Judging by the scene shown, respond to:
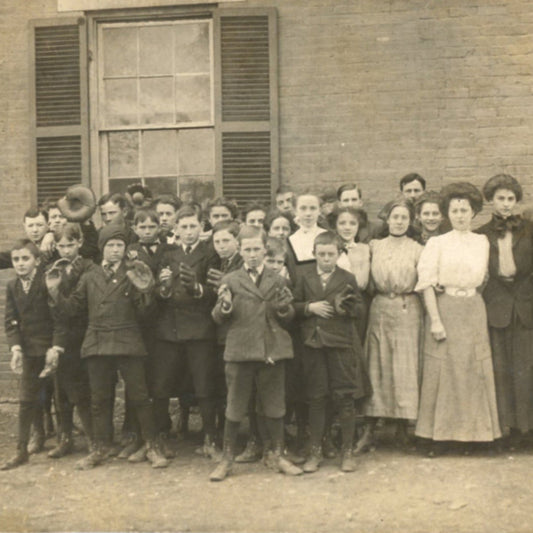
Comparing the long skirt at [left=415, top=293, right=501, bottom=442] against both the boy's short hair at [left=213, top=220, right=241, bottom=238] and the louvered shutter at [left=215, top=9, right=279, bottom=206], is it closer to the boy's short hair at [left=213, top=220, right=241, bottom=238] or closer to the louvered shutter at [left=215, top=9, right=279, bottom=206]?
the boy's short hair at [left=213, top=220, right=241, bottom=238]

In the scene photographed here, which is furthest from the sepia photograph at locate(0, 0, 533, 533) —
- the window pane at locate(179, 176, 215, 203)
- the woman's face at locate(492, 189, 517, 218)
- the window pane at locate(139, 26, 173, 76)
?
the window pane at locate(139, 26, 173, 76)

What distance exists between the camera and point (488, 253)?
5.43 meters

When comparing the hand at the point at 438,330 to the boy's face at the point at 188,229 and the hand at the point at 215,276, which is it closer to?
the hand at the point at 215,276

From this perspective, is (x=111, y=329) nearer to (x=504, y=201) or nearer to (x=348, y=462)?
(x=348, y=462)

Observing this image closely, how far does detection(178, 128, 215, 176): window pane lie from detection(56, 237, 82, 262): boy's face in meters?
2.25

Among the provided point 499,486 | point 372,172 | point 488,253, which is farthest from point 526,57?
point 499,486

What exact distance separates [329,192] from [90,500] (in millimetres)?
3285

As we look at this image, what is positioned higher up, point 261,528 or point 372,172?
point 372,172

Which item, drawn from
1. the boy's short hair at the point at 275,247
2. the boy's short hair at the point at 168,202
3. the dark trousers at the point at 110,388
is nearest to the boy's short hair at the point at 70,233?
the boy's short hair at the point at 168,202

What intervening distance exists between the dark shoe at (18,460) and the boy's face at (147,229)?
1.59 meters

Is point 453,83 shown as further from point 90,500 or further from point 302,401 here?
point 90,500

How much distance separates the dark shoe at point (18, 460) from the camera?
215 inches

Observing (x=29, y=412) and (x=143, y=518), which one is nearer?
(x=143, y=518)

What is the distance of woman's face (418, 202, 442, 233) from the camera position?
5.62 metres
